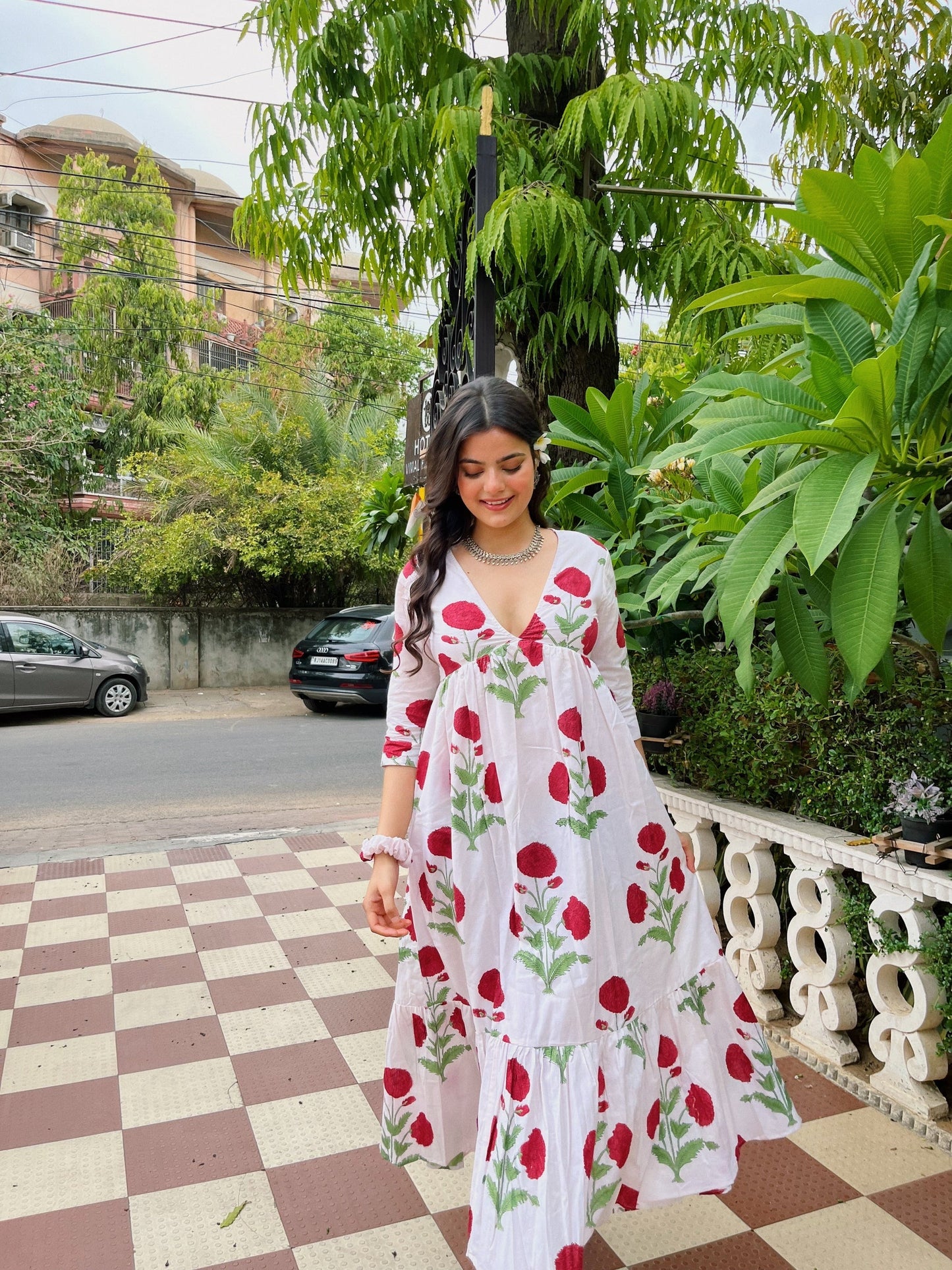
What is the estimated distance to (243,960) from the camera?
3260 mm

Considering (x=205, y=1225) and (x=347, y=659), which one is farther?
(x=347, y=659)

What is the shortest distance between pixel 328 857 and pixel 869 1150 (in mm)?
2860

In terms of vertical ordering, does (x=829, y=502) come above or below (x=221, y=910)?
above

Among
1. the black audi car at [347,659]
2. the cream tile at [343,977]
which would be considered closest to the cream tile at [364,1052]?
the cream tile at [343,977]

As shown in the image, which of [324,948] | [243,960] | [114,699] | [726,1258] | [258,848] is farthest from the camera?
[114,699]

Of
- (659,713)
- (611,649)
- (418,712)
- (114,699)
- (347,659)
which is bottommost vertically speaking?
(114,699)

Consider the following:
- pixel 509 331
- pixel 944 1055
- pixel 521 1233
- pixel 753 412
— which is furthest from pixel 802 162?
pixel 521 1233

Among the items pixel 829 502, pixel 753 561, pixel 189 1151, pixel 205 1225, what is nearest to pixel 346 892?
pixel 189 1151

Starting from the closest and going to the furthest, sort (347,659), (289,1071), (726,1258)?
(726,1258), (289,1071), (347,659)

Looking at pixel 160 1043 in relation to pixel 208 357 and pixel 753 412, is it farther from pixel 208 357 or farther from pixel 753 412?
pixel 208 357

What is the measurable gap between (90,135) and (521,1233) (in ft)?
82.6

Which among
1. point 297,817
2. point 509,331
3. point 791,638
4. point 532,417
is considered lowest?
point 297,817

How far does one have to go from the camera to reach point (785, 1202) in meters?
1.96

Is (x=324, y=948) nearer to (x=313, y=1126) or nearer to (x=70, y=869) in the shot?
(x=313, y=1126)
